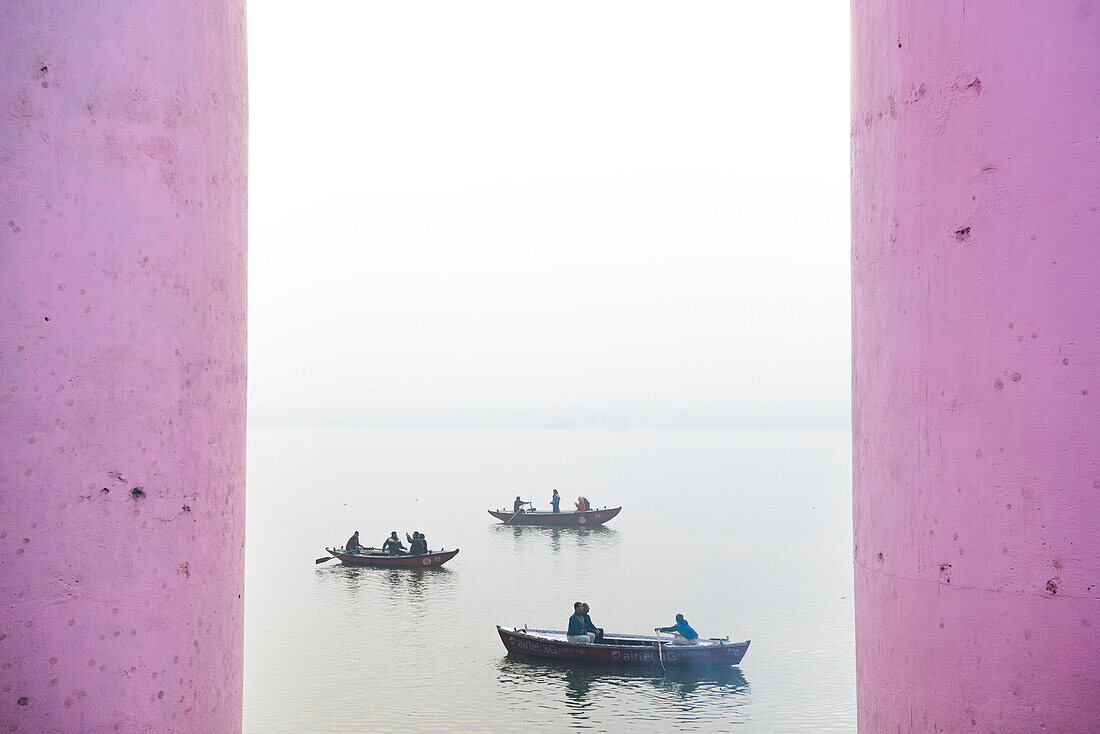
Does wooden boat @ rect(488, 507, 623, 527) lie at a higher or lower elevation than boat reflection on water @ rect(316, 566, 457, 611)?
higher

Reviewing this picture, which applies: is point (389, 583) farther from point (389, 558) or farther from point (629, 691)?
point (629, 691)

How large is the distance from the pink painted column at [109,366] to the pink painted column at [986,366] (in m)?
2.62

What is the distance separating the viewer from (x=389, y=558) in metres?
40.6

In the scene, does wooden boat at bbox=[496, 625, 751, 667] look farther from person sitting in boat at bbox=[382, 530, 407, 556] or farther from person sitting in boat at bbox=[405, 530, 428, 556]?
person sitting in boat at bbox=[382, 530, 407, 556]

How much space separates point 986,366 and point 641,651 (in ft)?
75.0

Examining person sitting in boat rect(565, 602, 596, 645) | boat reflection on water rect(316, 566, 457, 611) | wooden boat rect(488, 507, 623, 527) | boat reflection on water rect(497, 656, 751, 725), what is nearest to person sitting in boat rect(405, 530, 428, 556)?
boat reflection on water rect(316, 566, 457, 611)

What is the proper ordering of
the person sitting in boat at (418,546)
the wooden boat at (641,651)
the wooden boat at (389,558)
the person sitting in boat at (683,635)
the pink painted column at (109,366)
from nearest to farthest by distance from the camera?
the pink painted column at (109,366) < the wooden boat at (641,651) < the person sitting in boat at (683,635) < the person sitting in boat at (418,546) < the wooden boat at (389,558)

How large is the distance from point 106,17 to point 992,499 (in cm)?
351

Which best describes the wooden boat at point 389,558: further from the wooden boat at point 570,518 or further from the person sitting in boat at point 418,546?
the wooden boat at point 570,518

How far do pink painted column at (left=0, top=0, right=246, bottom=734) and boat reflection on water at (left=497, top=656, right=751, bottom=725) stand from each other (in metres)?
20.5

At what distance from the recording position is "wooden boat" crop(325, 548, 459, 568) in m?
40.9

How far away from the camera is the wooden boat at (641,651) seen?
25141 millimetres

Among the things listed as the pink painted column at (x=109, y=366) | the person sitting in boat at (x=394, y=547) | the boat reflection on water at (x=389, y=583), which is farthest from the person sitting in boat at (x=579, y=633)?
the pink painted column at (x=109, y=366)

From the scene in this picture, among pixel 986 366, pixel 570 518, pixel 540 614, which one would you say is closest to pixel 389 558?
pixel 540 614
